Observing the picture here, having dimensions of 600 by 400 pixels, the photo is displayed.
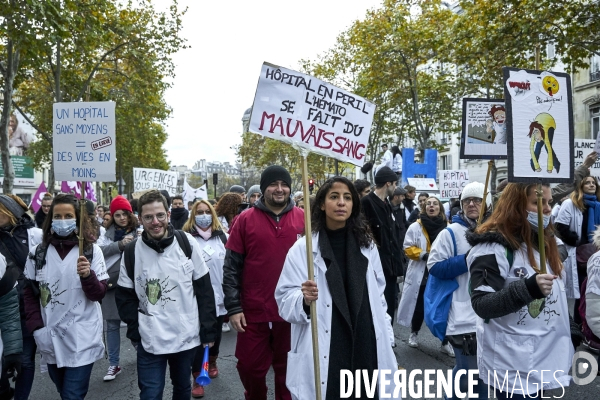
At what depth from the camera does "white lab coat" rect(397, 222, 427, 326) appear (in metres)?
6.39

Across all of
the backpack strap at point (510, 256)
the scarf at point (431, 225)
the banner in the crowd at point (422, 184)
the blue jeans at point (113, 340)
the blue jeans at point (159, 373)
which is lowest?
the blue jeans at point (113, 340)

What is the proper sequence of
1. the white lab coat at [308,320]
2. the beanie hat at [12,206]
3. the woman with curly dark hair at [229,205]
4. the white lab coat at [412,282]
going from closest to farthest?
the white lab coat at [308,320] → the beanie hat at [12,206] → the white lab coat at [412,282] → the woman with curly dark hair at [229,205]

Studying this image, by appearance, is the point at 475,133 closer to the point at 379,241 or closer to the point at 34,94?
the point at 379,241

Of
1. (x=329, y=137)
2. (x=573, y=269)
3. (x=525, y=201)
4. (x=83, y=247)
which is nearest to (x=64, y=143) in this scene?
(x=83, y=247)

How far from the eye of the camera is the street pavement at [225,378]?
5344 mm

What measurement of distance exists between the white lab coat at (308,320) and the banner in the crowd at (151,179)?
11839 millimetres

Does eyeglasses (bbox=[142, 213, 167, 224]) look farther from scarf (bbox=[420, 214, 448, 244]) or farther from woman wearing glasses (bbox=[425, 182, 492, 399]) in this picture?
scarf (bbox=[420, 214, 448, 244])

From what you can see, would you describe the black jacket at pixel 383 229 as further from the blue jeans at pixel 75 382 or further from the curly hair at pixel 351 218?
the blue jeans at pixel 75 382

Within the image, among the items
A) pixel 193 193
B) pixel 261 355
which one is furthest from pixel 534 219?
pixel 193 193

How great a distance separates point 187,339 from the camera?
3.97 meters

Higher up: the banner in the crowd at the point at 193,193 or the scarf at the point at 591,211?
the banner in the crowd at the point at 193,193

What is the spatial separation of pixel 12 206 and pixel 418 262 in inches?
166

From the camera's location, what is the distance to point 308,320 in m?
3.16

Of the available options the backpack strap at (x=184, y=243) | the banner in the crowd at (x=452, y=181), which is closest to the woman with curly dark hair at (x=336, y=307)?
the backpack strap at (x=184, y=243)
